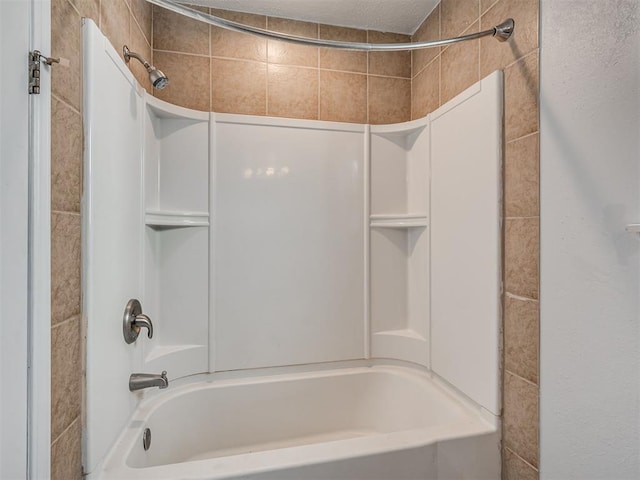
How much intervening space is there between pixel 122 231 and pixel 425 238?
4.31 feet

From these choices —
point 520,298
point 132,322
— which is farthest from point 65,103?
point 520,298

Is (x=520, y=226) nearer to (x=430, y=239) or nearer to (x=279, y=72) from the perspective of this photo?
(x=430, y=239)

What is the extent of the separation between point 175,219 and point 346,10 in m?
1.32

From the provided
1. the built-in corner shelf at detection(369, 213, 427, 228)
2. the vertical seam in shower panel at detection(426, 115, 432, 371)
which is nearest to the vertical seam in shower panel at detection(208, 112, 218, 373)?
the built-in corner shelf at detection(369, 213, 427, 228)

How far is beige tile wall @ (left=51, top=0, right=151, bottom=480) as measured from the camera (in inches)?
32.0

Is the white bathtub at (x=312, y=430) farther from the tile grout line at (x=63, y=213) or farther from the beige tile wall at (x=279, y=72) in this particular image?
the beige tile wall at (x=279, y=72)

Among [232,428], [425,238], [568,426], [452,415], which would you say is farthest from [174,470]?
[425,238]

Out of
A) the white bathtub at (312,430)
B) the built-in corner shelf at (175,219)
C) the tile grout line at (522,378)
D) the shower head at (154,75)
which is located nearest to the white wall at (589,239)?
the tile grout line at (522,378)

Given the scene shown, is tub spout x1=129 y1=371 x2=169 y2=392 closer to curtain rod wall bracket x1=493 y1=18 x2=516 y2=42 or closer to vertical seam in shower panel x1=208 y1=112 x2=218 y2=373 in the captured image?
vertical seam in shower panel x1=208 y1=112 x2=218 y2=373
